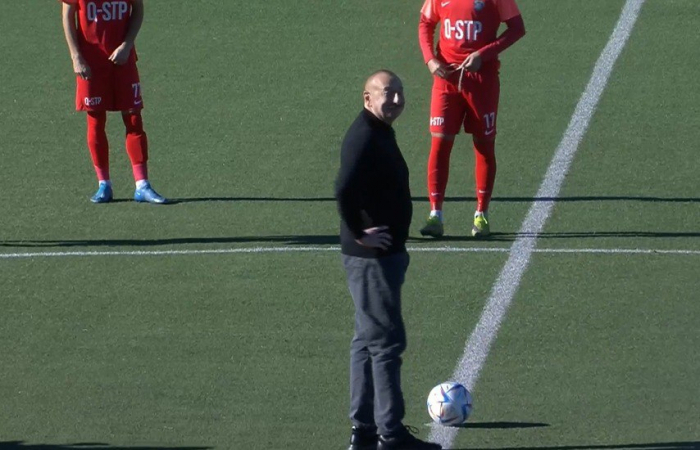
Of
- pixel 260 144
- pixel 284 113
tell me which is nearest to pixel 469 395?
pixel 260 144

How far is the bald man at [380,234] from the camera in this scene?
7.61 metres

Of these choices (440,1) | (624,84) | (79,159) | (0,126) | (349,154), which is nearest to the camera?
(349,154)

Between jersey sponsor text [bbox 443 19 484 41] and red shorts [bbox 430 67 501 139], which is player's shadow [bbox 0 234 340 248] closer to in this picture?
red shorts [bbox 430 67 501 139]

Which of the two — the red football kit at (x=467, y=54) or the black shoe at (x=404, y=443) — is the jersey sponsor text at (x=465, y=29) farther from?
the black shoe at (x=404, y=443)

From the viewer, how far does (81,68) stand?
1271 cm

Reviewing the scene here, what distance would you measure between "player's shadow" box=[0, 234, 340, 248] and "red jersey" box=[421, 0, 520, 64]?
159 cm

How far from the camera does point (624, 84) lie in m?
16.7

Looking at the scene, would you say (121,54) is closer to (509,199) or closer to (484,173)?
(484,173)

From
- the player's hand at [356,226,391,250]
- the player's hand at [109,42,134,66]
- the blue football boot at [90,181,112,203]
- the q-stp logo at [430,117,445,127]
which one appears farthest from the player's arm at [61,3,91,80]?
the player's hand at [356,226,391,250]

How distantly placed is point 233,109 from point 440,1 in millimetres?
4854

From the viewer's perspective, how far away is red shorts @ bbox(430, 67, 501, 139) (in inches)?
457

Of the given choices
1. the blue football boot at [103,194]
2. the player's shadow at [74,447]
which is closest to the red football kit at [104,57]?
the blue football boot at [103,194]

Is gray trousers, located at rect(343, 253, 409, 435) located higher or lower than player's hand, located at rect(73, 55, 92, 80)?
lower

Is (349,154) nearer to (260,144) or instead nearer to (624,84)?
(260,144)
